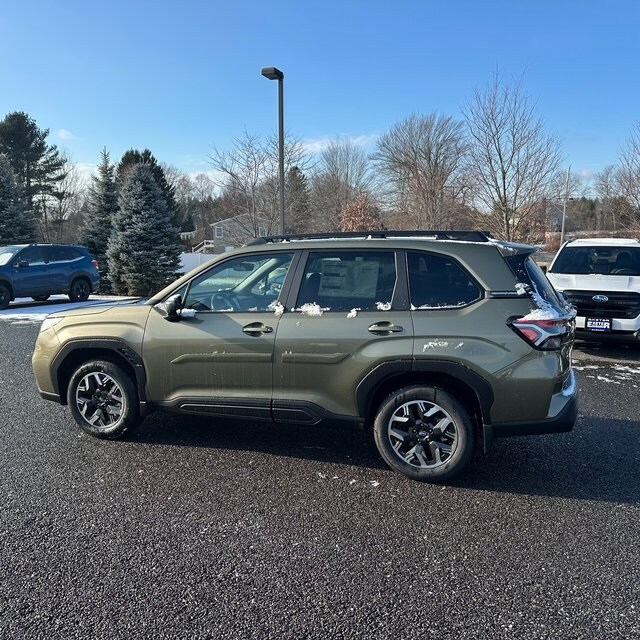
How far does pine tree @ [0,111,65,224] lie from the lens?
4221cm

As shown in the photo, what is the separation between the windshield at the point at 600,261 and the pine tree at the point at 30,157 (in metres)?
42.6

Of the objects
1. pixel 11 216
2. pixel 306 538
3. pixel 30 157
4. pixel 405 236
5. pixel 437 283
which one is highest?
pixel 30 157

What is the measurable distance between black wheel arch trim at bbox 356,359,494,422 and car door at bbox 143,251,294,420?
28.8 inches

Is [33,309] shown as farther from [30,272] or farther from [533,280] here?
[533,280]

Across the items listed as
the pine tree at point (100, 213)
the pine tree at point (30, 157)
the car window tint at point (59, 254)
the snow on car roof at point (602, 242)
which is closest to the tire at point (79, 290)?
the car window tint at point (59, 254)

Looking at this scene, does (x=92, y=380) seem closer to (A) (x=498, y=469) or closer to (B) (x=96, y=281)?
(A) (x=498, y=469)

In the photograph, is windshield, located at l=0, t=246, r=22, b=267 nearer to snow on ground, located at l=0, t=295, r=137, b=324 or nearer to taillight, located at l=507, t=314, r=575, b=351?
snow on ground, located at l=0, t=295, r=137, b=324

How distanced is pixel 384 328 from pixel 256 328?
0.98 meters

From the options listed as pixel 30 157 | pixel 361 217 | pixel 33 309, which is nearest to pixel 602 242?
pixel 33 309

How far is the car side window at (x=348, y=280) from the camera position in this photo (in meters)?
3.82

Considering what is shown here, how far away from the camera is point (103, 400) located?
4.50m

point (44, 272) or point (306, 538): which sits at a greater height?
point (44, 272)

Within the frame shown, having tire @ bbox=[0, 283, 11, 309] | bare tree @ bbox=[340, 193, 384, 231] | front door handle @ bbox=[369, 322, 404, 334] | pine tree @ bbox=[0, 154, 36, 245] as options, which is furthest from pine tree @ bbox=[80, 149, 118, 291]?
front door handle @ bbox=[369, 322, 404, 334]

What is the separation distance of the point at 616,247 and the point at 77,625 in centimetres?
941
